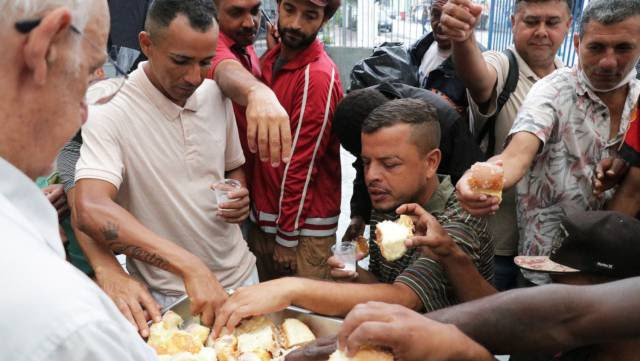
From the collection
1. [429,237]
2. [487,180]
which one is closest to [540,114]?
[487,180]

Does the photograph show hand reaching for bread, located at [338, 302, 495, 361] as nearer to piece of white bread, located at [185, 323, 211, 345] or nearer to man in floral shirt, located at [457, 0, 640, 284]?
piece of white bread, located at [185, 323, 211, 345]

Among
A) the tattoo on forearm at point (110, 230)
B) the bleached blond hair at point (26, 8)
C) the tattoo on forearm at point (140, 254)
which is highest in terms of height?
the bleached blond hair at point (26, 8)

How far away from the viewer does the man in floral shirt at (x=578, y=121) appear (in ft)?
7.16

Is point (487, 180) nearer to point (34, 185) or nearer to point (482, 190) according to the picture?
point (482, 190)

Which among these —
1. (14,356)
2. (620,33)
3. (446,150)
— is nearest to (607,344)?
(446,150)

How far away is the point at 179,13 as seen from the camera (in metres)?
2.07

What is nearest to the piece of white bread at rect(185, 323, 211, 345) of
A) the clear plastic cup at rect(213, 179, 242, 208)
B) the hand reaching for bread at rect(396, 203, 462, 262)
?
the clear plastic cup at rect(213, 179, 242, 208)

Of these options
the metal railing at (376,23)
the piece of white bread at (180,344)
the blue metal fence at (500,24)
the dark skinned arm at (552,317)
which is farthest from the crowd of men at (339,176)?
the metal railing at (376,23)

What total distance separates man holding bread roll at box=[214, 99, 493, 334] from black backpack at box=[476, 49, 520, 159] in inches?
22.3

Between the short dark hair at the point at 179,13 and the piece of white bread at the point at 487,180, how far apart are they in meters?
1.17

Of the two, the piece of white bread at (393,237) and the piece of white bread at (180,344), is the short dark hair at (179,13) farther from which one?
the piece of white bread at (180,344)

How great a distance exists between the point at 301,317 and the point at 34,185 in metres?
1.09

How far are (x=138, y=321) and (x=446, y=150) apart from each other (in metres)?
1.46

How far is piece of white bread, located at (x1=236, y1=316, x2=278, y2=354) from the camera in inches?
65.3
